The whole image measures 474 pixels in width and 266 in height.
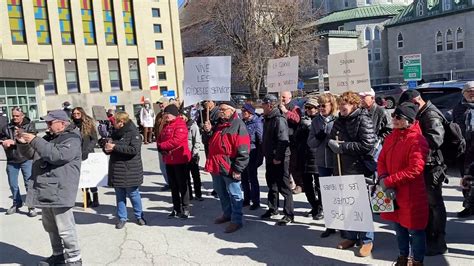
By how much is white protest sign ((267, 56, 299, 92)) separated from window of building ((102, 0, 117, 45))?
129ft

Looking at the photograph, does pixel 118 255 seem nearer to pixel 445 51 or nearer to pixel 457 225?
pixel 457 225

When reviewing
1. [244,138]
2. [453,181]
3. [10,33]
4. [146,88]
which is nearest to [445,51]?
[146,88]

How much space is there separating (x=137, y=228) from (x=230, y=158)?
6.16 ft

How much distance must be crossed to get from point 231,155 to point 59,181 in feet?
7.58

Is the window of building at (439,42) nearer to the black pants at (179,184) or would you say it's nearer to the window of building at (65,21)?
the window of building at (65,21)

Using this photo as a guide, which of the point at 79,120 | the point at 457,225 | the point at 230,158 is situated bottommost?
the point at 457,225

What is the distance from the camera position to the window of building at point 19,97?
33.1 meters

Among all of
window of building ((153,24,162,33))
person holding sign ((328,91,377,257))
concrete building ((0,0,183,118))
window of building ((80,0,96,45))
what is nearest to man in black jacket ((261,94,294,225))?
person holding sign ((328,91,377,257))

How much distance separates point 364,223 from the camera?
A: 184 inches

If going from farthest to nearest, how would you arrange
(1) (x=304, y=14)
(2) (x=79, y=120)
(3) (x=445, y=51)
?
(3) (x=445, y=51) < (1) (x=304, y=14) < (2) (x=79, y=120)

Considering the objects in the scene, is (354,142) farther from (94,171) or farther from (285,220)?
(94,171)

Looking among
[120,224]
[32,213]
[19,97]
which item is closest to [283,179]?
[120,224]

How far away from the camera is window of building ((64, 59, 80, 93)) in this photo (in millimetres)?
42625

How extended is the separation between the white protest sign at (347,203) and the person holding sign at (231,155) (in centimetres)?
135
